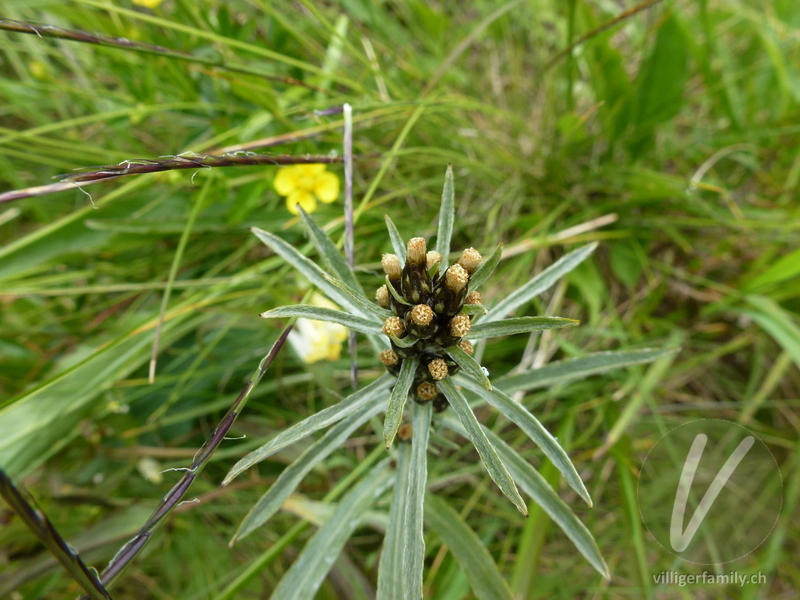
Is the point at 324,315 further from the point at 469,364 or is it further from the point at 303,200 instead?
the point at 303,200

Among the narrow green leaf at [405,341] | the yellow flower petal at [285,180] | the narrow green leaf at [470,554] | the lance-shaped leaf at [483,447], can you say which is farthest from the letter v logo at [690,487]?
the yellow flower petal at [285,180]

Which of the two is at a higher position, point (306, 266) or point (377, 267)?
point (306, 266)

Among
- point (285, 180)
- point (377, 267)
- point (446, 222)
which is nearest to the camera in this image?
point (446, 222)

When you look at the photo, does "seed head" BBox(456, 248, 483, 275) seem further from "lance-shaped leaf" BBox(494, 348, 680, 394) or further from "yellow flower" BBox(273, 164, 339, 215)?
"yellow flower" BBox(273, 164, 339, 215)

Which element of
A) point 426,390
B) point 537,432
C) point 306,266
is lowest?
point 537,432

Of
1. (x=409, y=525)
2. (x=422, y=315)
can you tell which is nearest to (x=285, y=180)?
(x=422, y=315)

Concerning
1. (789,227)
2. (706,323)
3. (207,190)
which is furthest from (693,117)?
(207,190)

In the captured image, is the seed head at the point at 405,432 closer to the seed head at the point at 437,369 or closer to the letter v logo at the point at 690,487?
the seed head at the point at 437,369
